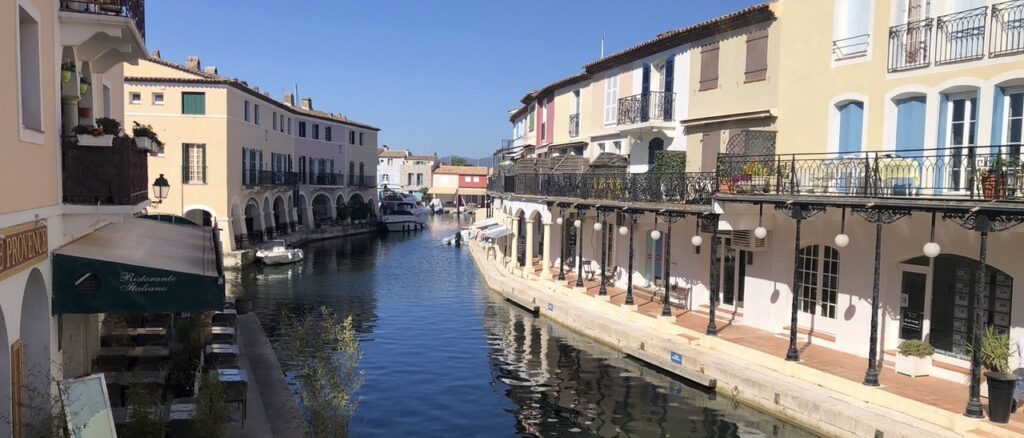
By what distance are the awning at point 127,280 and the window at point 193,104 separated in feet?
105

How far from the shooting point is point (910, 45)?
15.8 meters

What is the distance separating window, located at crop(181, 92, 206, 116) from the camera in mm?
40562

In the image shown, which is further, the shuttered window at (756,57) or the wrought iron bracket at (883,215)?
the shuttered window at (756,57)

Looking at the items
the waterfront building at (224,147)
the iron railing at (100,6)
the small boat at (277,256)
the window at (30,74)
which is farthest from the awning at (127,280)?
the small boat at (277,256)

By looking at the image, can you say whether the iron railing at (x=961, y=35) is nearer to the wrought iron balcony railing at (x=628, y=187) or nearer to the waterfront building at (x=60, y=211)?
the wrought iron balcony railing at (x=628, y=187)

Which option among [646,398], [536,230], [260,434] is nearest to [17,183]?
[260,434]

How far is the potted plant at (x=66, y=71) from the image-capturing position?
33.1ft

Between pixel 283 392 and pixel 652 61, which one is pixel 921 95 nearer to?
pixel 652 61

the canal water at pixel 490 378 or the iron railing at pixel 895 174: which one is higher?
the iron railing at pixel 895 174

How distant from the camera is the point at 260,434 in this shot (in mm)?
11625

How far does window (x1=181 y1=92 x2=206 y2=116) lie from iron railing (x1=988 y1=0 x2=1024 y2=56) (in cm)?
3784

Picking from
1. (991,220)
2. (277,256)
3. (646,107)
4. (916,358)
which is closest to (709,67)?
(646,107)

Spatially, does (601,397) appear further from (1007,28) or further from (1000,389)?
(1007,28)

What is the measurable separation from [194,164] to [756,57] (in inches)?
1290
